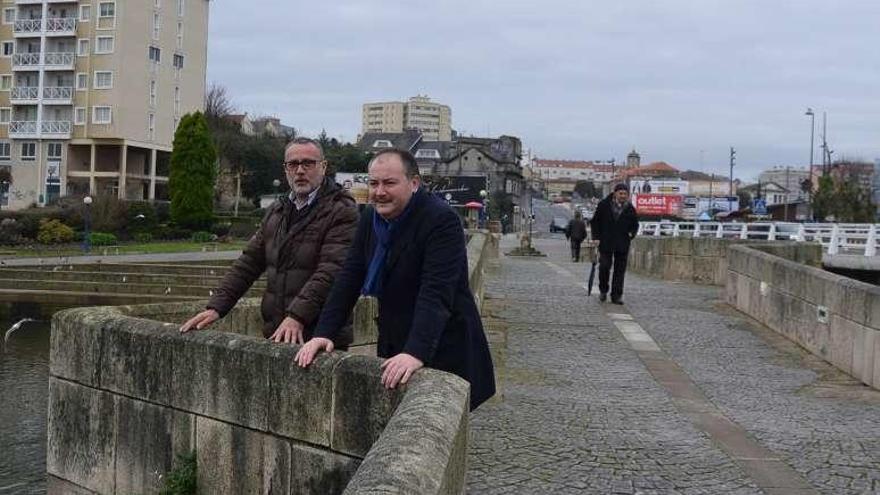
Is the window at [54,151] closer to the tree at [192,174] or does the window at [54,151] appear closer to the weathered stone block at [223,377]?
the tree at [192,174]

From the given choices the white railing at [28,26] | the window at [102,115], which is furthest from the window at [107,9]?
the window at [102,115]

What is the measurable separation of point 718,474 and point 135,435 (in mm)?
3817

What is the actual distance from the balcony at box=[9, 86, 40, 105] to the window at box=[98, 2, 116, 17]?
314 inches

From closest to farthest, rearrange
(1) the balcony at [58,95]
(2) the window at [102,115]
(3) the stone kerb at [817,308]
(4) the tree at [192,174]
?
(3) the stone kerb at [817,308]
(4) the tree at [192,174]
(2) the window at [102,115]
(1) the balcony at [58,95]

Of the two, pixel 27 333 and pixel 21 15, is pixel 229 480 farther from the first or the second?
pixel 21 15

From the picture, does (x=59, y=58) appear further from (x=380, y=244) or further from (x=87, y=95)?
(x=380, y=244)

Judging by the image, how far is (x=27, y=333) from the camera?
86.4ft

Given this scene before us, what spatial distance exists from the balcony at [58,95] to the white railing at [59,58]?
1803mm

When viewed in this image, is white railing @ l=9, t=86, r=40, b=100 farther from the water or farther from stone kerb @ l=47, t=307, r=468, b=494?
stone kerb @ l=47, t=307, r=468, b=494

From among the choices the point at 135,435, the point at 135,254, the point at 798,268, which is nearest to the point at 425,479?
the point at 135,435

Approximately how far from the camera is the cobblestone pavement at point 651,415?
554 centimetres

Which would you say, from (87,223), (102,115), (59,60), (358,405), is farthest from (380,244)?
(59,60)

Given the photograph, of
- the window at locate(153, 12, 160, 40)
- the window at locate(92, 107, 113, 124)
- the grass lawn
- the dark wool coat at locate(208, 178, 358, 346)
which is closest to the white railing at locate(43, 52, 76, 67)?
the window at locate(92, 107, 113, 124)

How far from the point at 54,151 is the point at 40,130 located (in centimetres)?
183
